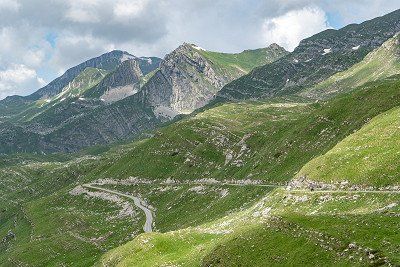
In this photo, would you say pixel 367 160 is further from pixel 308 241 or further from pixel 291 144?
pixel 291 144

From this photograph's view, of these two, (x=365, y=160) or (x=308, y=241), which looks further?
(x=365, y=160)

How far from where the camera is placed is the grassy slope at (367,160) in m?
55.5

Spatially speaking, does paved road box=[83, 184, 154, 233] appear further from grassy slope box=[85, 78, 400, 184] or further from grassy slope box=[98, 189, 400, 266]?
grassy slope box=[98, 189, 400, 266]

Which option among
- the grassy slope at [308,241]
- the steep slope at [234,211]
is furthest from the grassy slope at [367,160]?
the grassy slope at [308,241]

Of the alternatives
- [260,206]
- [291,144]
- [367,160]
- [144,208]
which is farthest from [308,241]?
[144,208]

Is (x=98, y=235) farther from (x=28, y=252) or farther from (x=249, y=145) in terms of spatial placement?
(x=249, y=145)

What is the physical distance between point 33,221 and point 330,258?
186 metres

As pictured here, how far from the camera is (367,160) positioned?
6172cm

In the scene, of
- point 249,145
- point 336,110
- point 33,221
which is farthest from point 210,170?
point 33,221

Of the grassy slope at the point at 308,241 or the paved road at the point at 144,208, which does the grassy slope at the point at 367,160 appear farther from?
the paved road at the point at 144,208

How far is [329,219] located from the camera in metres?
37.7

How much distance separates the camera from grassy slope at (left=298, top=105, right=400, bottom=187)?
55.5 metres

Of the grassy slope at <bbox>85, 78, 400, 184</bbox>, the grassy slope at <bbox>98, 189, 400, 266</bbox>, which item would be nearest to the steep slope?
the grassy slope at <bbox>98, 189, 400, 266</bbox>

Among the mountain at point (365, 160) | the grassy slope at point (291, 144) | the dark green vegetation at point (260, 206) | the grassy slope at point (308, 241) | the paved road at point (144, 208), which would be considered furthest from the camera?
the paved road at point (144, 208)
